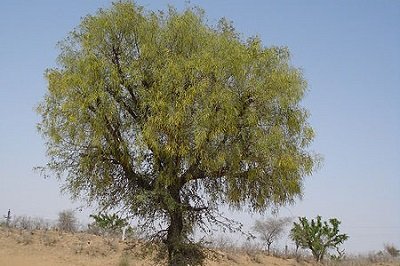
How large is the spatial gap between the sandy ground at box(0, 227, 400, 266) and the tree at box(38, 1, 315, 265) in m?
11.3

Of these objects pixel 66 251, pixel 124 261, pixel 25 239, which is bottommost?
pixel 124 261

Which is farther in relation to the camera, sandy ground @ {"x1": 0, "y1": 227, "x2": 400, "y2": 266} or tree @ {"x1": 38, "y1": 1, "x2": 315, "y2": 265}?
sandy ground @ {"x1": 0, "y1": 227, "x2": 400, "y2": 266}

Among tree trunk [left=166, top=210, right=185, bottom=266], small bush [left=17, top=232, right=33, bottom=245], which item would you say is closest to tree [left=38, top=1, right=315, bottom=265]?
tree trunk [left=166, top=210, right=185, bottom=266]

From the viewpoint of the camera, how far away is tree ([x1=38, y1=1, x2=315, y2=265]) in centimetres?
1399

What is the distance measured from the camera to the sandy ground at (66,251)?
27297 mm

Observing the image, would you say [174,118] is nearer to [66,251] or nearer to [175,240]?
[175,240]

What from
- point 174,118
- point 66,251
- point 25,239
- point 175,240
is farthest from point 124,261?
point 174,118

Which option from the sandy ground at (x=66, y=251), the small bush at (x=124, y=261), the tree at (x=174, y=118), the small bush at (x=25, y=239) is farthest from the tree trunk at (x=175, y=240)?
the small bush at (x=25, y=239)

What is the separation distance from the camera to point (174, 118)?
13656 millimetres

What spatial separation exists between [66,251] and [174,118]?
18537 mm

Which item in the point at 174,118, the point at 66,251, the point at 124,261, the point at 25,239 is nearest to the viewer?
the point at 174,118

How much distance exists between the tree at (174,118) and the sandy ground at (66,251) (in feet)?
37.2

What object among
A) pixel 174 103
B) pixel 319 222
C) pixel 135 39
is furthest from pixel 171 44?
pixel 319 222

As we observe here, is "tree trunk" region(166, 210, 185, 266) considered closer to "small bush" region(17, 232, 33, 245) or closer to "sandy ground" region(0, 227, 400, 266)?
"sandy ground" region(0, 227, 400, 266)
